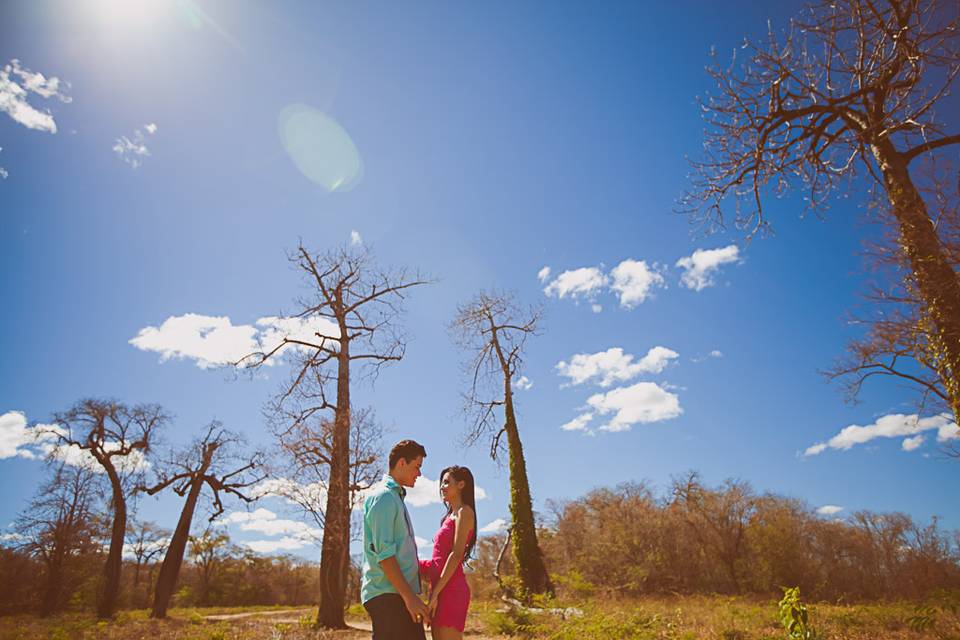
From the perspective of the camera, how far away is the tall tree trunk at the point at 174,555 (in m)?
18.7

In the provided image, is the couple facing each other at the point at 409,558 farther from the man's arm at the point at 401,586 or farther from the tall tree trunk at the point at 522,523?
the tall tree trunk at the point at 522,523

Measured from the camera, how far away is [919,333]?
17.3 feet

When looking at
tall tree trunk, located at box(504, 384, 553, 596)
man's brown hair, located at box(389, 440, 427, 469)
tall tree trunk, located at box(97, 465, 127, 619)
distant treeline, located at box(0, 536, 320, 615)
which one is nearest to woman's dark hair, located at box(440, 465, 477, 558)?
man's brown hair, located at box(389, 440, 427, 469)

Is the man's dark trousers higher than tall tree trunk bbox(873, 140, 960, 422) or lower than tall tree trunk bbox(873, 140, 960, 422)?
lower

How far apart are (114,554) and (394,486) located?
77.7 feet

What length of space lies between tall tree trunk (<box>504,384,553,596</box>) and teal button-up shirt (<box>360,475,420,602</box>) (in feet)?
43.8

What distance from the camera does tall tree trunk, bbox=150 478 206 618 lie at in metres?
18.7

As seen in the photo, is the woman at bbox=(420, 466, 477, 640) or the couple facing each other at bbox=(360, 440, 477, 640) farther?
the woman at bbox=(420, 466, 477, 640)

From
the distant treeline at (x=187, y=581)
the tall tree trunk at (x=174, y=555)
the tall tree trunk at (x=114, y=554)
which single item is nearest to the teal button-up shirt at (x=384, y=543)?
the tall tree trunk at (x=174, y=555)

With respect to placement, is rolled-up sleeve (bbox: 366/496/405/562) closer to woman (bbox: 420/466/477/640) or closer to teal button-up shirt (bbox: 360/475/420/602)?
teal button-up shirt (bbox: 360/475/420/602)

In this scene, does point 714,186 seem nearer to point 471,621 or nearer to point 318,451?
point 318,451

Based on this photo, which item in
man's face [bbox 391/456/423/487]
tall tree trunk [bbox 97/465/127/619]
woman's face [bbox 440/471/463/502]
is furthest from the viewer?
tall tree trunk [bbox 97/465/127/619]

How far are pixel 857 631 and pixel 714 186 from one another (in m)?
8.17

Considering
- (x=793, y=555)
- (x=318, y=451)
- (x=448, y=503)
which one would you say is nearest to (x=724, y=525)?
(x=793, y=555)
